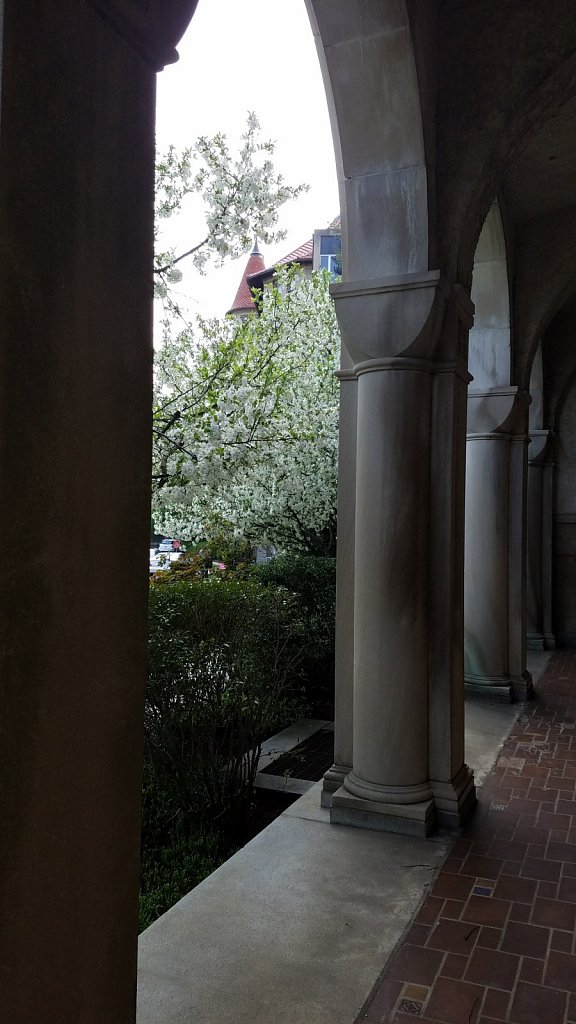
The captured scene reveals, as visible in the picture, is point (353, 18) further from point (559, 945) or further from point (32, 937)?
point (559, 945)

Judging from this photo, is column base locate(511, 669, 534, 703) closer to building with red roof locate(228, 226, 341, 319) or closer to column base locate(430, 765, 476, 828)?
column base locate(430, 765, 476, 828)

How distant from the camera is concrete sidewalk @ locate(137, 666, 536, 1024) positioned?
2611mm

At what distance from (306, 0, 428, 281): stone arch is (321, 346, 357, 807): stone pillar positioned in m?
0.68

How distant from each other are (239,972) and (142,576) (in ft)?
6.30

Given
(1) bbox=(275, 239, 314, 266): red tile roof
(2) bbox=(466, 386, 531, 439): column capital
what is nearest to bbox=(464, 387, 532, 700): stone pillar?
(2) bbox=(466, 386, 531, 439): column capital

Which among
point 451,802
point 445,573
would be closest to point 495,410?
point 445,573

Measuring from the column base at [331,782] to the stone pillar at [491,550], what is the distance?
10.2 ft

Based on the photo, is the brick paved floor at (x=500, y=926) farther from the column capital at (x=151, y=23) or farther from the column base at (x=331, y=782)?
the column capital at (x=151, y=23)

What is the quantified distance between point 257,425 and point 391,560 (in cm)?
206

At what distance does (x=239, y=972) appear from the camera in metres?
2.79

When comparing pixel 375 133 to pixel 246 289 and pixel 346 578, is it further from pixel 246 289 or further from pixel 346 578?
pixel 246 289

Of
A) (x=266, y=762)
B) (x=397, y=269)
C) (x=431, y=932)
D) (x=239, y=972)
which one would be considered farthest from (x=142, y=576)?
(x=266, y=762)

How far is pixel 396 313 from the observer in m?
4.16

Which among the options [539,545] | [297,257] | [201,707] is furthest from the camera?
[297,257]
